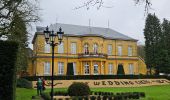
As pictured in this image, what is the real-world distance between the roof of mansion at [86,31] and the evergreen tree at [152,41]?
3.33 metres

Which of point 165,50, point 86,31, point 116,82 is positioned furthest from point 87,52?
point 116,82

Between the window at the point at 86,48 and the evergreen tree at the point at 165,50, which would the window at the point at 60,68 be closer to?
the window at the point at 86,48

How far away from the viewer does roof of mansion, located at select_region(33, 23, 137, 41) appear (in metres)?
59.9

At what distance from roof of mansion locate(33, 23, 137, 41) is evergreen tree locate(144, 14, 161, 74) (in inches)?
131

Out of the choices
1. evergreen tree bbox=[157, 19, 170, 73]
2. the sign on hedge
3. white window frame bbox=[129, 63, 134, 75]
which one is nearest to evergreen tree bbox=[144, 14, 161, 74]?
evergreen tree bbox=[157, 19, 170, 73]

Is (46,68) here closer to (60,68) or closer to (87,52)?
(60,68)

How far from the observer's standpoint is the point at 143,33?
67.1m

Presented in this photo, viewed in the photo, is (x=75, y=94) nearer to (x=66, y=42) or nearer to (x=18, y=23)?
(x=18, y=23)

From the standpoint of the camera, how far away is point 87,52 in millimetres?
60094

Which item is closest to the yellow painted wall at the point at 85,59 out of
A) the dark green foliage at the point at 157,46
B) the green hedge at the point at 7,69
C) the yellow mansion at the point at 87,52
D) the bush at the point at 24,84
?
the yellow mansion at the point at 87,52

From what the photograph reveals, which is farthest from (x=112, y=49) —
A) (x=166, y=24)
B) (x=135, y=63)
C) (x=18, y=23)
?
(x=18, y=23)

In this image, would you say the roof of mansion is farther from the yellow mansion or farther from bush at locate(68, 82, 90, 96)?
bush at locate(68, 82, 90, 96)

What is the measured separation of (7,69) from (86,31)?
47886 mm

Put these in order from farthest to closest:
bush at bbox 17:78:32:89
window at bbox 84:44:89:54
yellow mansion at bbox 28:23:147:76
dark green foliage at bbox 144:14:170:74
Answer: dark green foliage at bbox 144:14:170:74 < window at bbox 84:44:89:54 < yellow mansion at bbox 28:23:147:76 < bush at bbox 17:78:32:89
